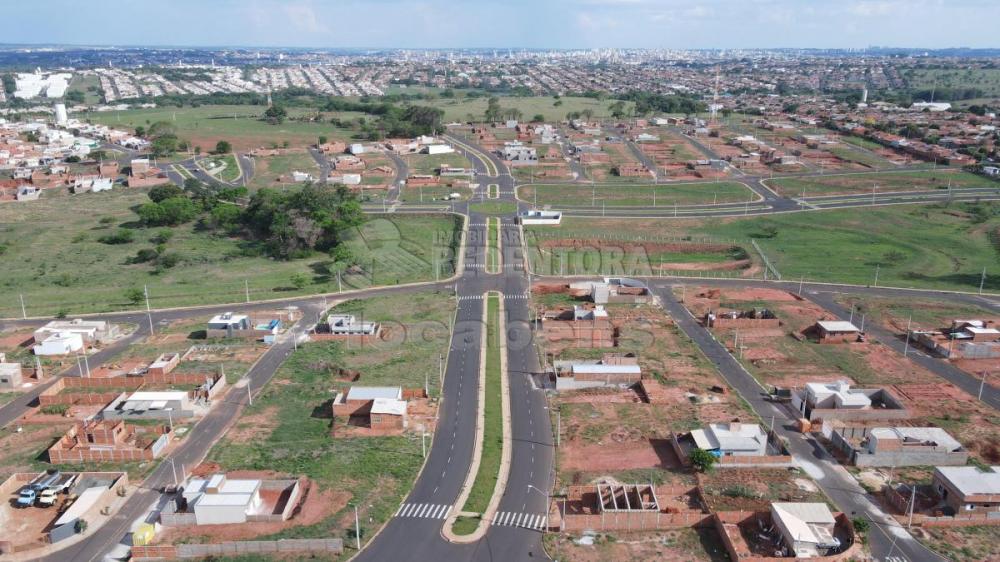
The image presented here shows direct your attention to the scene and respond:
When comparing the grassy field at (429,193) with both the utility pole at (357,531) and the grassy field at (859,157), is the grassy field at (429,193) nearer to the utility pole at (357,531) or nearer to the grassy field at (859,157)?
the utility pole at (357,531)

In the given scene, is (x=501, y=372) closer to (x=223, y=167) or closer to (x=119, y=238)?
(x=119, y=238)

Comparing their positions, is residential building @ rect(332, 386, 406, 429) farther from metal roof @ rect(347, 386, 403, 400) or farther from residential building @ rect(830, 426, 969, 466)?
residential building @ rect(830, 426, 969, 466)

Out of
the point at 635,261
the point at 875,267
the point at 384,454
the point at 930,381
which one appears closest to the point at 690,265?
the point at 635,261

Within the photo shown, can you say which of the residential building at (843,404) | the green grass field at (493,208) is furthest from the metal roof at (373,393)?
the green grass field at (493,208)

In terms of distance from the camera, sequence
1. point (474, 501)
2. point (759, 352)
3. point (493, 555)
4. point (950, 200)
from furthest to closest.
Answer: point (950, 200)
point (759, 352)
point (474, 501)
point (493, 555)

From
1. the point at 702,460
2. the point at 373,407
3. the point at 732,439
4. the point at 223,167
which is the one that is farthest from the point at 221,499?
the point at 223,167

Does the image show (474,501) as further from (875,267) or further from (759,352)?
(875,267)
